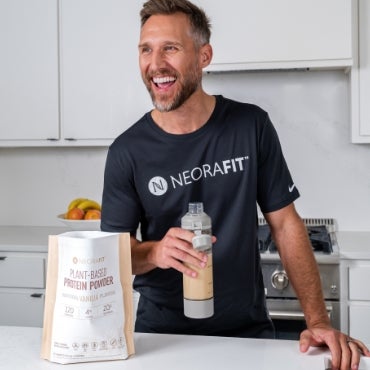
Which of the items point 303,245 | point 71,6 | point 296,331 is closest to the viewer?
point 303,245

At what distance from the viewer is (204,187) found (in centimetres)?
144

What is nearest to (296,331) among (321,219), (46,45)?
(321,219)

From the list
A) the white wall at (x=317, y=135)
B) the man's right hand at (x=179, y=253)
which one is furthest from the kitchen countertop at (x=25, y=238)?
the man's right hand at (x=179, y=253)

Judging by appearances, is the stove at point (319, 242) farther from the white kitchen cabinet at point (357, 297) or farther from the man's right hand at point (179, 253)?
the man's right hand at point (179, 253)

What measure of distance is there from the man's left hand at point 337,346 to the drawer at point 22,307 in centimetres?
168

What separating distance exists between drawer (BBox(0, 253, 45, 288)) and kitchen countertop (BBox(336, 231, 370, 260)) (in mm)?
1327

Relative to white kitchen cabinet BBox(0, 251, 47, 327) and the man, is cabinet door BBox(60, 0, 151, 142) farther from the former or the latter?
the man

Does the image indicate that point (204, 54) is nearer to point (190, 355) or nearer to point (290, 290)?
point (190, 355)

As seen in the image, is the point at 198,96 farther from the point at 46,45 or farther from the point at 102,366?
the point at 46,45

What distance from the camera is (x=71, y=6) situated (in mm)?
2680

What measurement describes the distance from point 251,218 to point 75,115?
4.88 feet

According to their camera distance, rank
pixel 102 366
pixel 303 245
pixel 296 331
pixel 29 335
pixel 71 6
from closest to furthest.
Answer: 1. pixel 102 366
2. pixel 29 335
3. pixel 303 245
4. pixel 296 331
5. pixel 71 6

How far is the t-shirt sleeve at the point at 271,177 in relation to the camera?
1.46 metres

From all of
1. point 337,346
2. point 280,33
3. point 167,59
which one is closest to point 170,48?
point 167,59
